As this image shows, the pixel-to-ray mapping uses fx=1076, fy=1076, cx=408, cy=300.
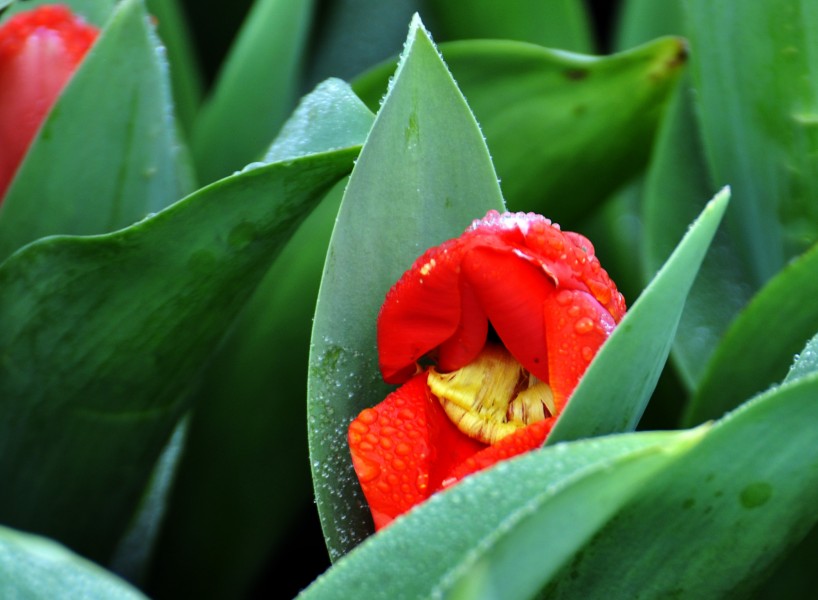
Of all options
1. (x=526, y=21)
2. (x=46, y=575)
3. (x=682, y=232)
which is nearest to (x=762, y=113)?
(x=682, y=232)

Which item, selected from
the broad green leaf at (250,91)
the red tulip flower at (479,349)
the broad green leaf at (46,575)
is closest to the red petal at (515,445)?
the red tulip flower at (479,349)

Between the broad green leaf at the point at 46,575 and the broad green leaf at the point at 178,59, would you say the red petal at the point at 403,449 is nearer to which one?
the broad green leaf at the point at 46,575

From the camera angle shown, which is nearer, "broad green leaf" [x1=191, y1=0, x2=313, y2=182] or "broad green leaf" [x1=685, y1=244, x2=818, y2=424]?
"broad green leaf" [x1=685, y1=244, x2=818, y2=424]

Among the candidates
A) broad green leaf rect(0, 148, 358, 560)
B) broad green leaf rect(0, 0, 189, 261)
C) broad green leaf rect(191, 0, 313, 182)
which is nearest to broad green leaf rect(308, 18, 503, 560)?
broad green leaf rect(0, 148, 358, 560)

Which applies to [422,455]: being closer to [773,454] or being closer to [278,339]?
[773,454]

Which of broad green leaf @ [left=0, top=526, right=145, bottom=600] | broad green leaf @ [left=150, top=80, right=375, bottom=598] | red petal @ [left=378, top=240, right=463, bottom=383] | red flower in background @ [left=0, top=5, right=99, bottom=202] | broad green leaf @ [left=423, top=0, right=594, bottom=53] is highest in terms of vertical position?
red flower in background @ [left=0, top=5, right=99, bottom=202]

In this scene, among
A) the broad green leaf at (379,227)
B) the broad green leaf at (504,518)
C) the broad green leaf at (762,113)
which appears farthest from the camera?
the broad green leaf at (762,113)

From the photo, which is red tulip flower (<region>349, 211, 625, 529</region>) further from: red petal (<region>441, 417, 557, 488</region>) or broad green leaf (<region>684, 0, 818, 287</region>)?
broad green leaf (<region>684, 0, 818, 287</region>)
